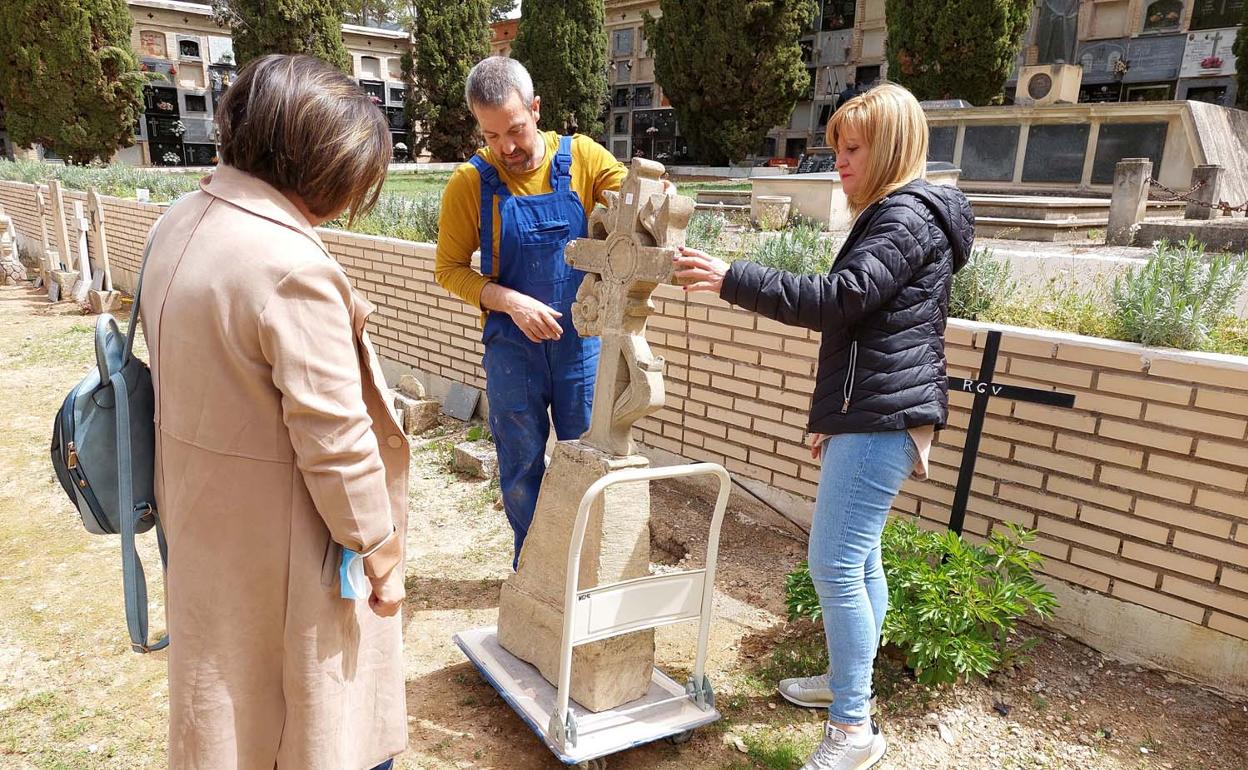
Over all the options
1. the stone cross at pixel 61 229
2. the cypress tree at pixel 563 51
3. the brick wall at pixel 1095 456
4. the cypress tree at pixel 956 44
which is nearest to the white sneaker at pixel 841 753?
the brick wall at pixel 1095 456

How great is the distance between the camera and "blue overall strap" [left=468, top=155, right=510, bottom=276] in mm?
3051

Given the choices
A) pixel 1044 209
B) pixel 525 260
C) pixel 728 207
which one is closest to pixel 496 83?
pixel 525 260

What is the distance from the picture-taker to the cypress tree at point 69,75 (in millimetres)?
23250

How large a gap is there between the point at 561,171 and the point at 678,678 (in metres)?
2.01

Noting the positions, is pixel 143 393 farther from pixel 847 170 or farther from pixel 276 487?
pixel 847 170

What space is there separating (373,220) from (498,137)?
4955 millimetres

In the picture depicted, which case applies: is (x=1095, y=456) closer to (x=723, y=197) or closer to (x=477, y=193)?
(x=477, y=193)

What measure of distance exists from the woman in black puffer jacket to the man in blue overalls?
1011 millimetres

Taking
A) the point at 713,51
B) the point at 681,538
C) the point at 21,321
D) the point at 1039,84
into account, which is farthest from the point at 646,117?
the point at 681,538

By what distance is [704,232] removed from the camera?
6121 mm

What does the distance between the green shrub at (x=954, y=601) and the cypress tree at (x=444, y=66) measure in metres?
30.9

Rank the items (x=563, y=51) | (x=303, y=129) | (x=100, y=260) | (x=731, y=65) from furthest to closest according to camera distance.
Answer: (x=563, y=51)
(x=731, y=65)
(x=100, y=260)
(x=303, y=129)

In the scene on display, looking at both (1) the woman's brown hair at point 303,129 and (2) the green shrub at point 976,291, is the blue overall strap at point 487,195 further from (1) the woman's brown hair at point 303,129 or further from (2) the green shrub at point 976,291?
(2) the green shrub at point 976,291

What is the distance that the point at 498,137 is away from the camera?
9.60 ft
